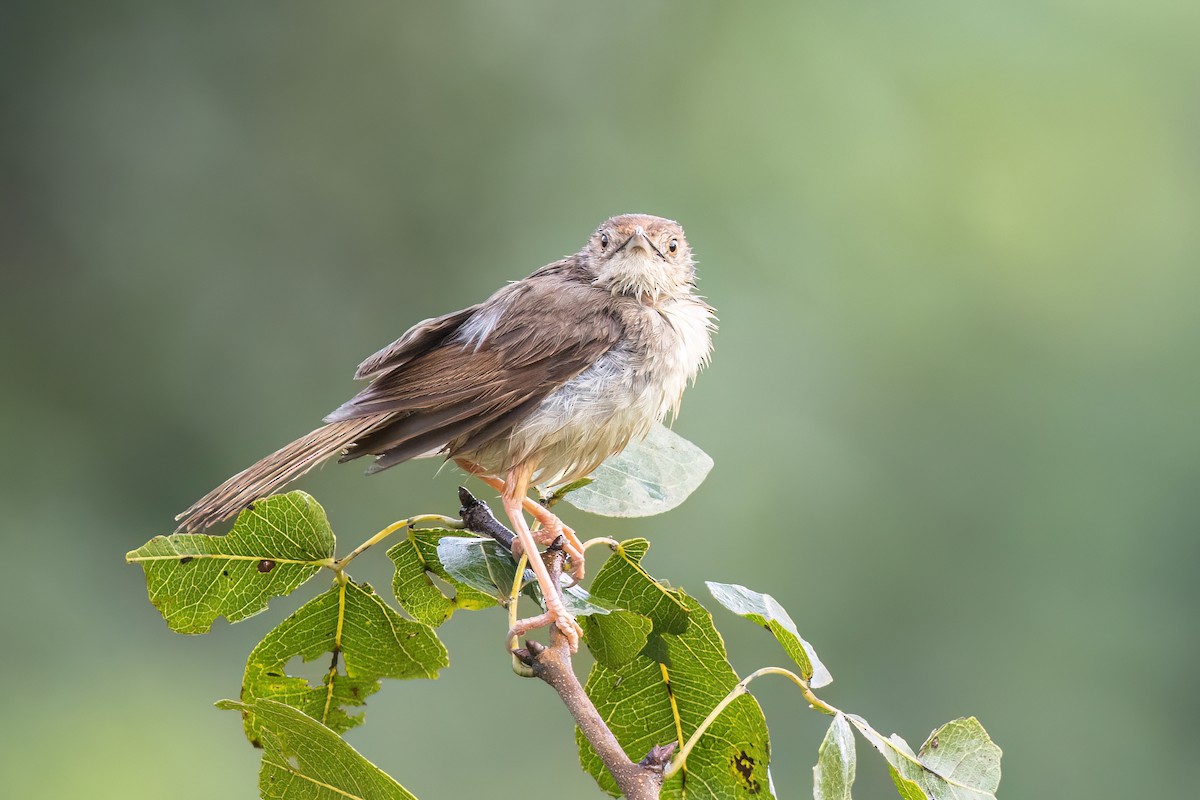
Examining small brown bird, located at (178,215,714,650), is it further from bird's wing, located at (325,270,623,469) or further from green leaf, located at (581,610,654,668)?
green leaf, located at (581,610,654,668)

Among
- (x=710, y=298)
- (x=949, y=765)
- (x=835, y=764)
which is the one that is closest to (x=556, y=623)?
(x=835, y=764)

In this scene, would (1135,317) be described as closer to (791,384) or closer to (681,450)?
(791,384)

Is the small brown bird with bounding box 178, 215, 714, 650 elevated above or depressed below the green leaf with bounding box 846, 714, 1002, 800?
above

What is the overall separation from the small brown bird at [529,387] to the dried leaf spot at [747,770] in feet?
2.30

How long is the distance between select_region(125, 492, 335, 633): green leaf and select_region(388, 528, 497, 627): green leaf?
18 cm

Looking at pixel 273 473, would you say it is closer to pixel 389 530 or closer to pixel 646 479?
pixel 389 530

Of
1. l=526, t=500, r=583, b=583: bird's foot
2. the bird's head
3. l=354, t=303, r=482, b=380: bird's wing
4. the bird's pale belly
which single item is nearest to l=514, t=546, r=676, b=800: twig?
l=526, t=500, r=583, b=583: bird's foot

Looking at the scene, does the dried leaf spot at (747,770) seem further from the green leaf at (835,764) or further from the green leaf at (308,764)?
the green leaf at (308,764)

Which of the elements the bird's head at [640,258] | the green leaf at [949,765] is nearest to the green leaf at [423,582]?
the green leaf at [949,765]

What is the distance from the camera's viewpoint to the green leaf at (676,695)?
2.25 m

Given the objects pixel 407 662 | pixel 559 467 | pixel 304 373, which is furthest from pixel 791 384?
pixel 407 662

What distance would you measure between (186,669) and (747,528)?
379 centimetres

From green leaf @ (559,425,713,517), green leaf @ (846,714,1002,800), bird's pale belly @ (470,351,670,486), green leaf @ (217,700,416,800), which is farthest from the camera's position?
bird's pale belly @ (470,351,670,486)

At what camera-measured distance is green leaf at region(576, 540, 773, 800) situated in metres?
2.25
